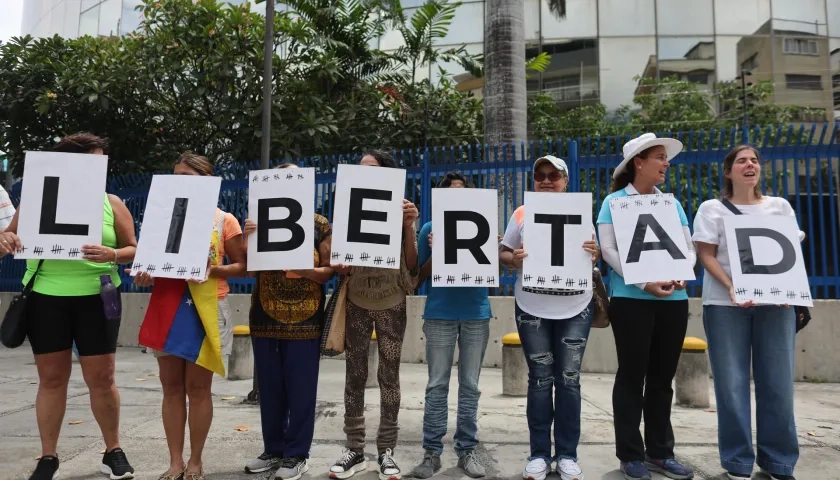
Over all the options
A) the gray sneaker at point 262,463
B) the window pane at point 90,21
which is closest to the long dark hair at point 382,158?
the gray sneaker at point 262,463

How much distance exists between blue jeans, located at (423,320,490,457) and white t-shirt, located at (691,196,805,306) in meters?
1.35

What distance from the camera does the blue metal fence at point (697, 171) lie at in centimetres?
662

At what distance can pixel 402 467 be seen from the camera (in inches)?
149

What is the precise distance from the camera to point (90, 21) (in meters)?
23.7

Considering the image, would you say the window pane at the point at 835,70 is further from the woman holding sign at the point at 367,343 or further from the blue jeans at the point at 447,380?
the woman holding sign at the point at 367,343

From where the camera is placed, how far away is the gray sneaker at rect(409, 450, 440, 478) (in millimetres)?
3572

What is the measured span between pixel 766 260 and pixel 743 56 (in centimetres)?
1700

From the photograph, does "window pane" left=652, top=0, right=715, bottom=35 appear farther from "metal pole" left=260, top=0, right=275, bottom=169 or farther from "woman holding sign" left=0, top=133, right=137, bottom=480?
"woman holding sign" left=0, top=133, right=137, bottom=480

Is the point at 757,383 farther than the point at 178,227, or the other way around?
the point at 757,383

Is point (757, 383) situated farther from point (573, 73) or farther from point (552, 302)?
point (573, 73)

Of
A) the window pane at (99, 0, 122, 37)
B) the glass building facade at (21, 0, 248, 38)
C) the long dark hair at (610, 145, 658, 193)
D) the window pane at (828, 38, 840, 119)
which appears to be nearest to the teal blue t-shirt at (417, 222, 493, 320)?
the long dark hair at (610, 145, 658, 193)

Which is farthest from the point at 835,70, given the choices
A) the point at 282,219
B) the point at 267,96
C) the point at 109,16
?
the point at 109,16

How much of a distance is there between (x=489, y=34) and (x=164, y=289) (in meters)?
5.85

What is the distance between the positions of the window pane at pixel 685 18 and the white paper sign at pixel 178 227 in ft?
57.7
